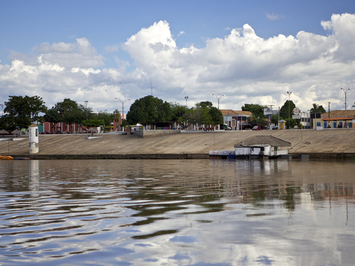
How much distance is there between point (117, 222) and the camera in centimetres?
1001

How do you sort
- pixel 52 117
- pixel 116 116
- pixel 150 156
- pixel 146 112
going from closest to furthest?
1. pixel 150 156
2. pixel 146 112
3. pixel 52 117
4. pixel 116 116

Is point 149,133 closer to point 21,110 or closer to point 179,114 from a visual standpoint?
point 21,110

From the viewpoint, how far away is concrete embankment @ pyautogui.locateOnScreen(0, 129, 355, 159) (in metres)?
61.2

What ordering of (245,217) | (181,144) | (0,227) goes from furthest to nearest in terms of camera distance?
(181,144) < (245,217) < (0,227)

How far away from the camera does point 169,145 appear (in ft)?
246

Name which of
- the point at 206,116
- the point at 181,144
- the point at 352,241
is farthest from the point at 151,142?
the point at 352,241

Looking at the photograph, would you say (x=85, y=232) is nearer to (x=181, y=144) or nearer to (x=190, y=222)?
(x=190, y=222)

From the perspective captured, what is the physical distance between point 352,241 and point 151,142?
240ft

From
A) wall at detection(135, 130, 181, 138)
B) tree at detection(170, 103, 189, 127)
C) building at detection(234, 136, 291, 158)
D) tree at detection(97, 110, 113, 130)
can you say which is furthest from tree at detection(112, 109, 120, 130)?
building at detection(234, 136, 291, 158)

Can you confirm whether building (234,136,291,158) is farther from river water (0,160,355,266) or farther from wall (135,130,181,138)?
river water (0,160,355,266)

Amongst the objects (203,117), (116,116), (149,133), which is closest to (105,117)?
(116,116)

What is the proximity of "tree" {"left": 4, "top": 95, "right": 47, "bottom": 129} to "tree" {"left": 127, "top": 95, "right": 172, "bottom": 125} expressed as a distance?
1396 inches

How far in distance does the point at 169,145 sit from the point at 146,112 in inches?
2512

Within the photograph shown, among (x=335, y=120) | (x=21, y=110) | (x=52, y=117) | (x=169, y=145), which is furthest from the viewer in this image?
(x=52, y=117)
